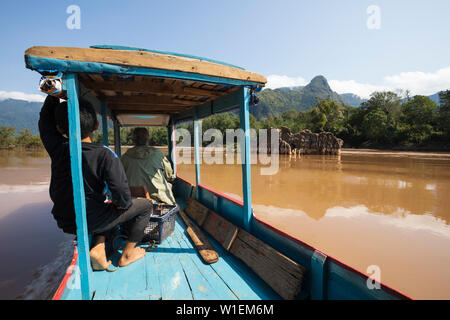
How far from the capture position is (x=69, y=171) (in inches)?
80.5

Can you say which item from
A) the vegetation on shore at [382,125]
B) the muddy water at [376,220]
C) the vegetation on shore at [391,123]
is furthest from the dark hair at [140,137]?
the vegetation on shore at [391,123]

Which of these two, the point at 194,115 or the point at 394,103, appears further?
the point at 394,103

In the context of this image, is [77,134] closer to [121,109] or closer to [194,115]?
[194,115]

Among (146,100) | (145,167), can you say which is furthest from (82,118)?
(146,100)

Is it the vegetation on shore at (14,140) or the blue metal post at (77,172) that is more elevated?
the vegetation on shore at (14,140)

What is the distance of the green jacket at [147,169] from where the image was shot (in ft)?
11.4

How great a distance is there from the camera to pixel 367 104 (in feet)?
152

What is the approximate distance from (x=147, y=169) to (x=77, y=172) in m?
1.51

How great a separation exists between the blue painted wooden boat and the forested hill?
448 ft

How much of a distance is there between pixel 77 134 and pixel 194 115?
327 centimetres

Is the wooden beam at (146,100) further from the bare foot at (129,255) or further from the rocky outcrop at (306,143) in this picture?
the rocky outcrop at (306,143)

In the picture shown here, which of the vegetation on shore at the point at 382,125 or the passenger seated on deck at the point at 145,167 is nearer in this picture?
the passenger seated on deck at the point at 145,167

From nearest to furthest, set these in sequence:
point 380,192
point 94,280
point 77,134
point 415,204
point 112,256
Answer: point 77,134 → point 94,280 → point 112,256 → point 415,204 → point 380,192
